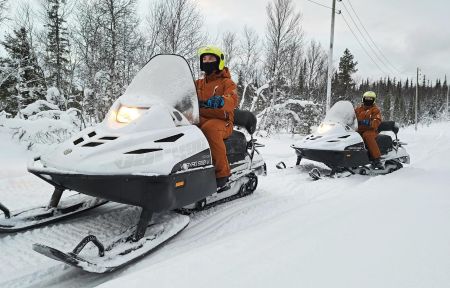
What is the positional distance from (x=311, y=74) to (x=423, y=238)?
30.2 meters

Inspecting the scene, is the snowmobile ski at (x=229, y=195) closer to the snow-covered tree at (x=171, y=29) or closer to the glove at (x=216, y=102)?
the glove at (x=216, y=102)

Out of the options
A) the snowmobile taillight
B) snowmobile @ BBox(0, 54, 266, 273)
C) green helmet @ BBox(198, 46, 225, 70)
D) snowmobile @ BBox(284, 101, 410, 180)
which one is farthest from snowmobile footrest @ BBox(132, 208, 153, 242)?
snowmobile @ BBox(284, 101, 410, 180)

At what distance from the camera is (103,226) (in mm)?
3170

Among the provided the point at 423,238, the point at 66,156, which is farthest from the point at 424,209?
the point at 66,156

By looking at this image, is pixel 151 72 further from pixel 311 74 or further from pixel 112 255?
pixel 311 74

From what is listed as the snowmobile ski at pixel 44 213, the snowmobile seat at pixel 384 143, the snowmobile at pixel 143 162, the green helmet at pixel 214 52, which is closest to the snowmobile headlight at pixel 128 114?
the snowmobile at pixel 143 162

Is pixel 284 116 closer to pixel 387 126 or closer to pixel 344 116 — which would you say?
pixel 387 126

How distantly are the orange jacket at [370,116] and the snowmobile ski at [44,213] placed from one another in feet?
17.8

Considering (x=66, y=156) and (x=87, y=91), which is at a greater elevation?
(x=87, y=91)

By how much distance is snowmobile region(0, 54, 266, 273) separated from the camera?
97.6 inches

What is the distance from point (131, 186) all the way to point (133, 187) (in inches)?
0.7

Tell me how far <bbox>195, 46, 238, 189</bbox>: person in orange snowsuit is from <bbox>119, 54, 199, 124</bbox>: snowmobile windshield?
25 cm

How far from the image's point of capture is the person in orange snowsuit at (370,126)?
22.1ft

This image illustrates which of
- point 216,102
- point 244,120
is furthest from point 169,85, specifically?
point 244,120
